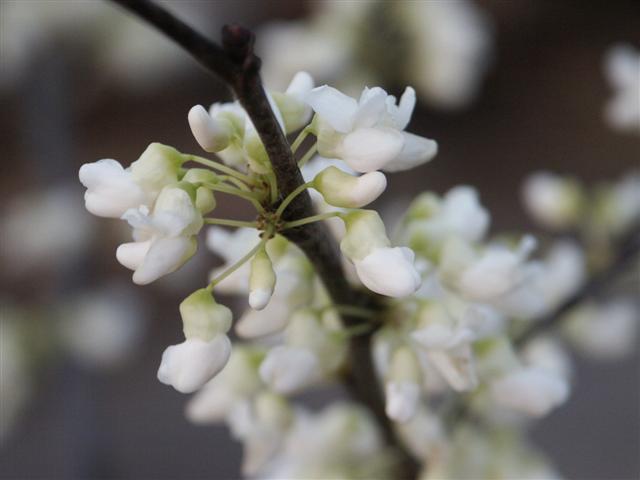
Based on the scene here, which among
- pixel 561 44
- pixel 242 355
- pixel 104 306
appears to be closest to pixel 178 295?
pixel 104 306

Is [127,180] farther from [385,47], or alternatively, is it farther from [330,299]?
[385,47]

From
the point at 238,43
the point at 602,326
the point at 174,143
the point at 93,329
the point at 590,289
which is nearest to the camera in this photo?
the point at 238,43

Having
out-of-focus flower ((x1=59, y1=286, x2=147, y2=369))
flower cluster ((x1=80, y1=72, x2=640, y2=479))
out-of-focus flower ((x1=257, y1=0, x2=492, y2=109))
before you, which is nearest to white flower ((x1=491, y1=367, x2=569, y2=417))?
flower cluster ((x1=80, y1=72, x2=640, y2=479))

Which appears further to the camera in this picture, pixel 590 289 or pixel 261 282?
pixel 590 289

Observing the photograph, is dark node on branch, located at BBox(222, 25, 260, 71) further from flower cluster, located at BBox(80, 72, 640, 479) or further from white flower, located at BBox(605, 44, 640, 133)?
white flower, located at BBox(605, 44, 640, 133)

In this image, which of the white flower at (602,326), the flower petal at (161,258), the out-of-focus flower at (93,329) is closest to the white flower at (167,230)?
the flower petal at (161,258)

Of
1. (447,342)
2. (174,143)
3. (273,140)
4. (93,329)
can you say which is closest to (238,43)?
(273,140)
